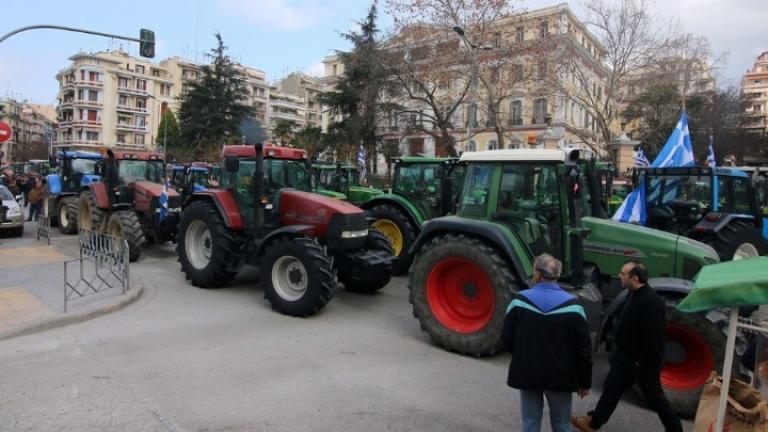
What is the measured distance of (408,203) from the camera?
11070mm

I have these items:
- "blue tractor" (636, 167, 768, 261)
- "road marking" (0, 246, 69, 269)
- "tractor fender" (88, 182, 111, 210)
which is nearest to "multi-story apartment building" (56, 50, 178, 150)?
"road marking" (0, 246, 69, 269)

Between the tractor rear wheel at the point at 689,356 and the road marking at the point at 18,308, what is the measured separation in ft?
25.0

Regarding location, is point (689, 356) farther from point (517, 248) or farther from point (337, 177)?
point (337, 177)

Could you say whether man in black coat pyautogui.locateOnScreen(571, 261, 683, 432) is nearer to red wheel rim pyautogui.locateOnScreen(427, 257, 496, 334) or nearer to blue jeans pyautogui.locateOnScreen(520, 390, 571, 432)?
blue jeans pyautogui.locateOnScreen(520, 390, 571, 432)

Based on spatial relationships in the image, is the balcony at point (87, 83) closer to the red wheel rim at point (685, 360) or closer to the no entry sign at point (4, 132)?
the no entry sign at point (4, 132)

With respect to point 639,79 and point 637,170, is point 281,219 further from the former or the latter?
point 639,79

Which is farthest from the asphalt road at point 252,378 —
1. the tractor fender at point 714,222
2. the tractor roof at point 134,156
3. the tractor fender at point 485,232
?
the tractor roof at point 134,156

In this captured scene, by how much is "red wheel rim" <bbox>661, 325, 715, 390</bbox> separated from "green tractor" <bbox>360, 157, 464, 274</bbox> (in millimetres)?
6136

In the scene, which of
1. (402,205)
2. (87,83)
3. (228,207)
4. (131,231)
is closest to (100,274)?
(228,207)

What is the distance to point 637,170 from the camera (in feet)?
35.0

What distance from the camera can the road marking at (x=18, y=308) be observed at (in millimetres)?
6879

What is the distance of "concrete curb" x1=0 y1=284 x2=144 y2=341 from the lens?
256 inches

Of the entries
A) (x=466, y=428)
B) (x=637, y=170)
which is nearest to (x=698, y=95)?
(x=637, y=170)

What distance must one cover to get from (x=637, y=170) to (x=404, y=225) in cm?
492
